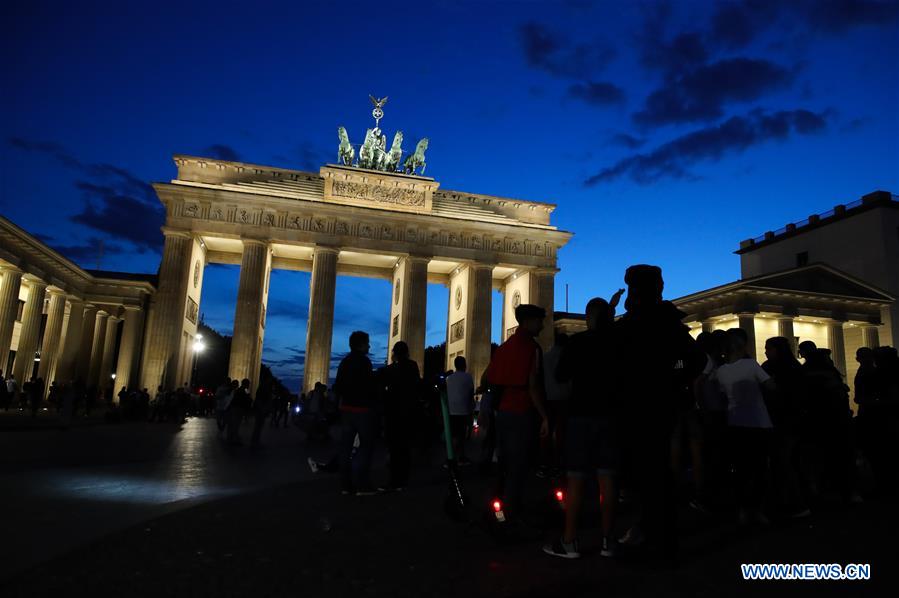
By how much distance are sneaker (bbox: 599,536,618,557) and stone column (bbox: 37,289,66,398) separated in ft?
129

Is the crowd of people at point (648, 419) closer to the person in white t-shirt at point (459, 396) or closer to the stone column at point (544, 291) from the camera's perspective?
the person in white t-shirt at point (459, 396)

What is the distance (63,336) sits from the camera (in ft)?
131

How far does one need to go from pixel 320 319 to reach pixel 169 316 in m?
8.75

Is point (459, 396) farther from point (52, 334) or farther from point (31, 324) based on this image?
point (52, 334)

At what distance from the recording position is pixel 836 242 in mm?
43781

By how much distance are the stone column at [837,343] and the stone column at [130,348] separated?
43.6m


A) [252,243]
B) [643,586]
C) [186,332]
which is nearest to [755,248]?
[252,243]

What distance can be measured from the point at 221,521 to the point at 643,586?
3.52 metres

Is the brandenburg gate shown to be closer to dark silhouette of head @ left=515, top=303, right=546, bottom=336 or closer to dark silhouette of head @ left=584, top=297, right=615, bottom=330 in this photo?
dark silhouette of head @ left=515, top=303, right=546, bottom=336

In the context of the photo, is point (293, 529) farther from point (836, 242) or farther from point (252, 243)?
point (836, 242)

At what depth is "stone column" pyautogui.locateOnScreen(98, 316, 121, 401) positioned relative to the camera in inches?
1524

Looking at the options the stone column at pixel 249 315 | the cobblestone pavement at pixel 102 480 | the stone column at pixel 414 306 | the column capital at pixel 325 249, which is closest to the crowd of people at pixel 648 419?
the cobblestone pavement at pixel 102 480

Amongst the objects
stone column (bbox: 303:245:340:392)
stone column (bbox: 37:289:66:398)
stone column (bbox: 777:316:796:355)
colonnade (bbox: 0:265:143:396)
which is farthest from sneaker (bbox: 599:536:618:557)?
stone column (bbox: 37:289:66:398)

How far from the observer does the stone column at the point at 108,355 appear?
38719mm
